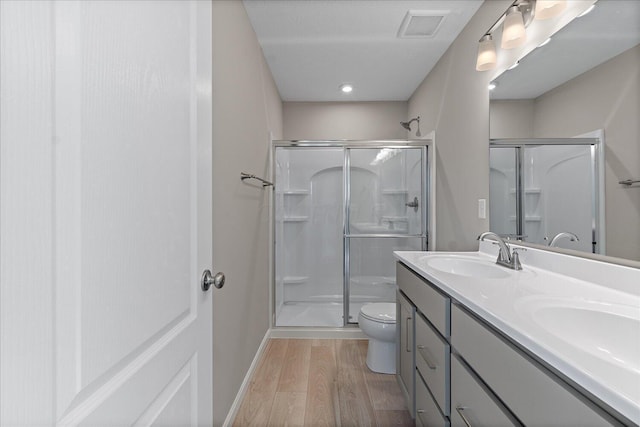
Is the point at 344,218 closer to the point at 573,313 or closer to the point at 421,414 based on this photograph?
the point at 421,414

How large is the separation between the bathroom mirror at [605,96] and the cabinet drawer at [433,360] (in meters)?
0.71

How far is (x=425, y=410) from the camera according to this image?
134 centimetres

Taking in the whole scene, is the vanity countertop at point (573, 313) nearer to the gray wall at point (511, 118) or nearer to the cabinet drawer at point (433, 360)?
the cabinet drawer at point (433, 360)

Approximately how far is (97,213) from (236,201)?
1.28m

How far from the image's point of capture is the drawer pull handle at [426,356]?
1.24 meters

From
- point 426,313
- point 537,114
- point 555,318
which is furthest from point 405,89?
point 555,318

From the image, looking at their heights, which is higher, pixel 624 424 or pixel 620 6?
pixel 620 6

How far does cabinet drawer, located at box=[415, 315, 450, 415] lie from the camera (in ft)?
3.66

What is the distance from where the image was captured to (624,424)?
49 cm

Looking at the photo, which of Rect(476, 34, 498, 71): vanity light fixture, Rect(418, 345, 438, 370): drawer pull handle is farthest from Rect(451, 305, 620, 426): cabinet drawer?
Rect(476, 34, 498, 71): vanity light fixture

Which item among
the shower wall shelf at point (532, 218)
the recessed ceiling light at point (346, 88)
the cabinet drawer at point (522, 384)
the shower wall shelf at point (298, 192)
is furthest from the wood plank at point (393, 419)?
the recessed ceiling light at point (346, 88)

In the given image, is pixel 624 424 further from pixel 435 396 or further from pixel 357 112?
pixel 357 112

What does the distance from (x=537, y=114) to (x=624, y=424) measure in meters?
1.37

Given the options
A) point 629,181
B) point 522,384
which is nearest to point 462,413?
point 522,384
